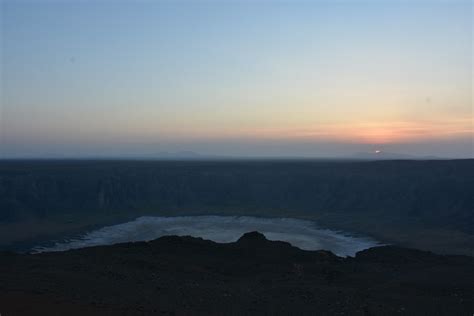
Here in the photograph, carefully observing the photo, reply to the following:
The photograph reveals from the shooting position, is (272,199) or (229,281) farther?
(272,199)

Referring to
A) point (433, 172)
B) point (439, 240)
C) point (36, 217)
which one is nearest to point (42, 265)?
point (439, 240)

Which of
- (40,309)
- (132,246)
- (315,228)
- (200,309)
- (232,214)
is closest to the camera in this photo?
(40,309)

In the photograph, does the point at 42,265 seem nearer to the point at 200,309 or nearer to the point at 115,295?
the point at 115,295

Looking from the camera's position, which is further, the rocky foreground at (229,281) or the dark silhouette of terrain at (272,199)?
the dark silhouette of terrain at (272,199)

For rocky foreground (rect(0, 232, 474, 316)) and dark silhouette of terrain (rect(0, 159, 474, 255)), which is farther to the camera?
dark silhouette of terrain (rect(0, 159, 474, 255))
